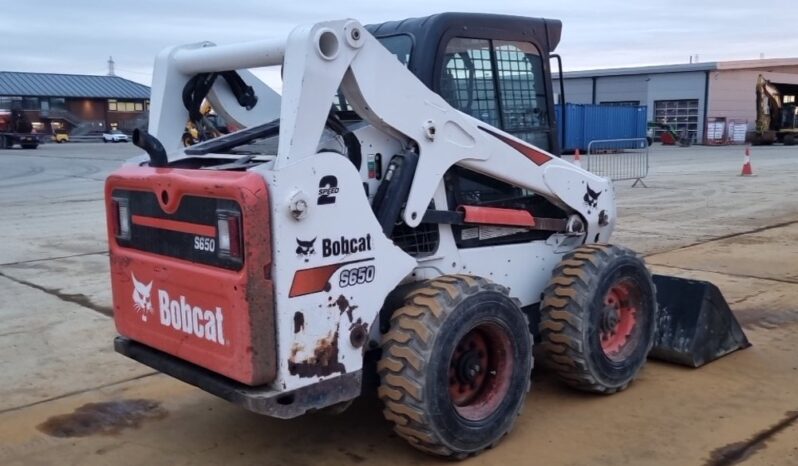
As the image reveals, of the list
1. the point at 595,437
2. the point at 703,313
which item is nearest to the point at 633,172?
the point at 703,313

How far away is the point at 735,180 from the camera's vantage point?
2067 centimetres

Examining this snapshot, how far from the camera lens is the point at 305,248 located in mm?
3596

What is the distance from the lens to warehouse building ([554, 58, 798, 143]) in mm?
47594

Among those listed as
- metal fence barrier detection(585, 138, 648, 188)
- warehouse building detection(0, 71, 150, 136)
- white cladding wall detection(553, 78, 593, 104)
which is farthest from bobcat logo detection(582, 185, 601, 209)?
warehouse building detection(0, 71, 150, 136)

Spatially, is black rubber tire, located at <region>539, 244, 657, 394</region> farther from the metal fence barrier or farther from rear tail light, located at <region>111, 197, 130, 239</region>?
the metal fence barrier

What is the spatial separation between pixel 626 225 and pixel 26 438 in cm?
997

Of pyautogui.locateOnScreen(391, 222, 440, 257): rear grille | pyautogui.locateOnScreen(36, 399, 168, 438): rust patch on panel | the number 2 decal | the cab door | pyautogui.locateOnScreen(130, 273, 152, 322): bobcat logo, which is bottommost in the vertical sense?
pyautogui.locateOnScreen(36, 399, 168, 438): rust patch on panel

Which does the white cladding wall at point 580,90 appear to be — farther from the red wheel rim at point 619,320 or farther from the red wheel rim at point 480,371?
the red wheel rim at point 480,371

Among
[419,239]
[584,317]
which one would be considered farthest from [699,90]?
[419,239]

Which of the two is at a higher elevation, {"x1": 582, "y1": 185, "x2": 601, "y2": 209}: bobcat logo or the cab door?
the cab door

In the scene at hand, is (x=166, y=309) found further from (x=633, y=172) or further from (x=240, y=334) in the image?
(x=633, y=172)

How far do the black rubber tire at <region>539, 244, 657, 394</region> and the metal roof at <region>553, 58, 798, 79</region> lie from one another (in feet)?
152

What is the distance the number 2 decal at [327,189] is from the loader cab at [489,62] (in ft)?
3.44

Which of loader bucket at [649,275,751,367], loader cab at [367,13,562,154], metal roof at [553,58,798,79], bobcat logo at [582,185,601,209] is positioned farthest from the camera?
metal roof at [553,58,798,79]
